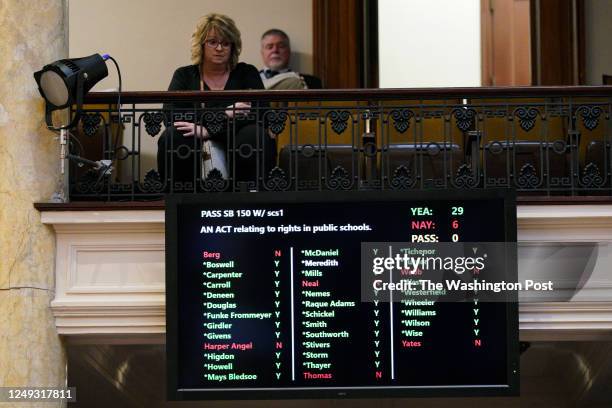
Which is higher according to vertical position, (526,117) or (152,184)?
(526,117)

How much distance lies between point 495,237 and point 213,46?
2336 millimetres

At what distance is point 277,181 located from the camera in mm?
8516

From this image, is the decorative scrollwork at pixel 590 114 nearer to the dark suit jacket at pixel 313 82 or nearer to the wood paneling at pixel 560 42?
the wood paneling at pixel 560 42

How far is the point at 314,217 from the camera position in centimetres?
827

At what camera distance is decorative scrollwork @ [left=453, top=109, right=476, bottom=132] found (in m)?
8.55

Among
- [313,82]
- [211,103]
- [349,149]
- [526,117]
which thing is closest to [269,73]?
[313,82]

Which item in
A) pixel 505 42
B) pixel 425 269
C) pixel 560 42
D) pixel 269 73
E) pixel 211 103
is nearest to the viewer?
pixel 425 269

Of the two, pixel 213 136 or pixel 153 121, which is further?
pixel 213 136

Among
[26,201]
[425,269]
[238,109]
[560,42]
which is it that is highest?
[560,42]

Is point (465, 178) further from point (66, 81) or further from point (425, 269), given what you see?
point (66, 81)

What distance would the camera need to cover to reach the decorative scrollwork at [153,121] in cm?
861

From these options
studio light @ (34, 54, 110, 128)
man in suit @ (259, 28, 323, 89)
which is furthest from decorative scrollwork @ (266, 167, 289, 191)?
man in suit @ (259, 28, 323, 89)

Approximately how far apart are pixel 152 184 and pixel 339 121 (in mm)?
1247

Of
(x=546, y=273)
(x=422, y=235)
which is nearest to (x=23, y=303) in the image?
(x=422, y=235)
